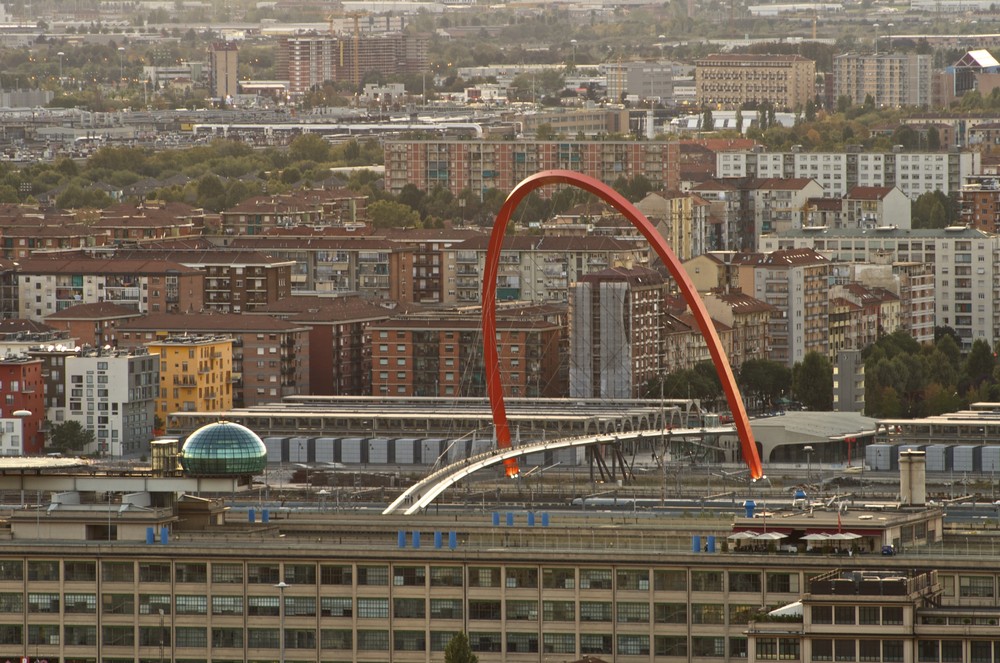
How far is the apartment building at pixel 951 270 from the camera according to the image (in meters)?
101

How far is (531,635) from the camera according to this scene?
38.9 meters

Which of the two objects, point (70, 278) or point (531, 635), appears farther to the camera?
point (70, 278)

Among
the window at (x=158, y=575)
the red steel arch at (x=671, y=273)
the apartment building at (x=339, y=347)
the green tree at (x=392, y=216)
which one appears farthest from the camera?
the green tree at (x=392, y=216)

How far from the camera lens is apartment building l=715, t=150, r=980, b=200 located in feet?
439

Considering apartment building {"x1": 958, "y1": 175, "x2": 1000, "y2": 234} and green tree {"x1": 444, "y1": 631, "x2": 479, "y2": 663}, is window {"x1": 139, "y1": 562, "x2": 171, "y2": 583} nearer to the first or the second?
green tree {"x1": 444, "y1": 631, "x2": 479, "y2": 663}

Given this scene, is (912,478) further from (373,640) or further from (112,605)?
(112,605)

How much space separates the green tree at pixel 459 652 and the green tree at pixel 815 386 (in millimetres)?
47904

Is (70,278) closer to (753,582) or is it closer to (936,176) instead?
(936,176)


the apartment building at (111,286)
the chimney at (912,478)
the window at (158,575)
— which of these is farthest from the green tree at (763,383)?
the window at (158,575)

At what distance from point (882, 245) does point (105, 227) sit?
77.8 feet

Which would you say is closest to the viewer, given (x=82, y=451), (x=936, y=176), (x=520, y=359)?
(x=82, y=451)

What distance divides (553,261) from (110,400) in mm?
20350

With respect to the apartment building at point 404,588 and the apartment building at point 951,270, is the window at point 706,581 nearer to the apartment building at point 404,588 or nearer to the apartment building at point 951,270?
the apartment building at point 404,588

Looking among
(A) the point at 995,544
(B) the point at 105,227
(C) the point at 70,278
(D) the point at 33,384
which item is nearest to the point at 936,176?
(B) the point at 105,227
